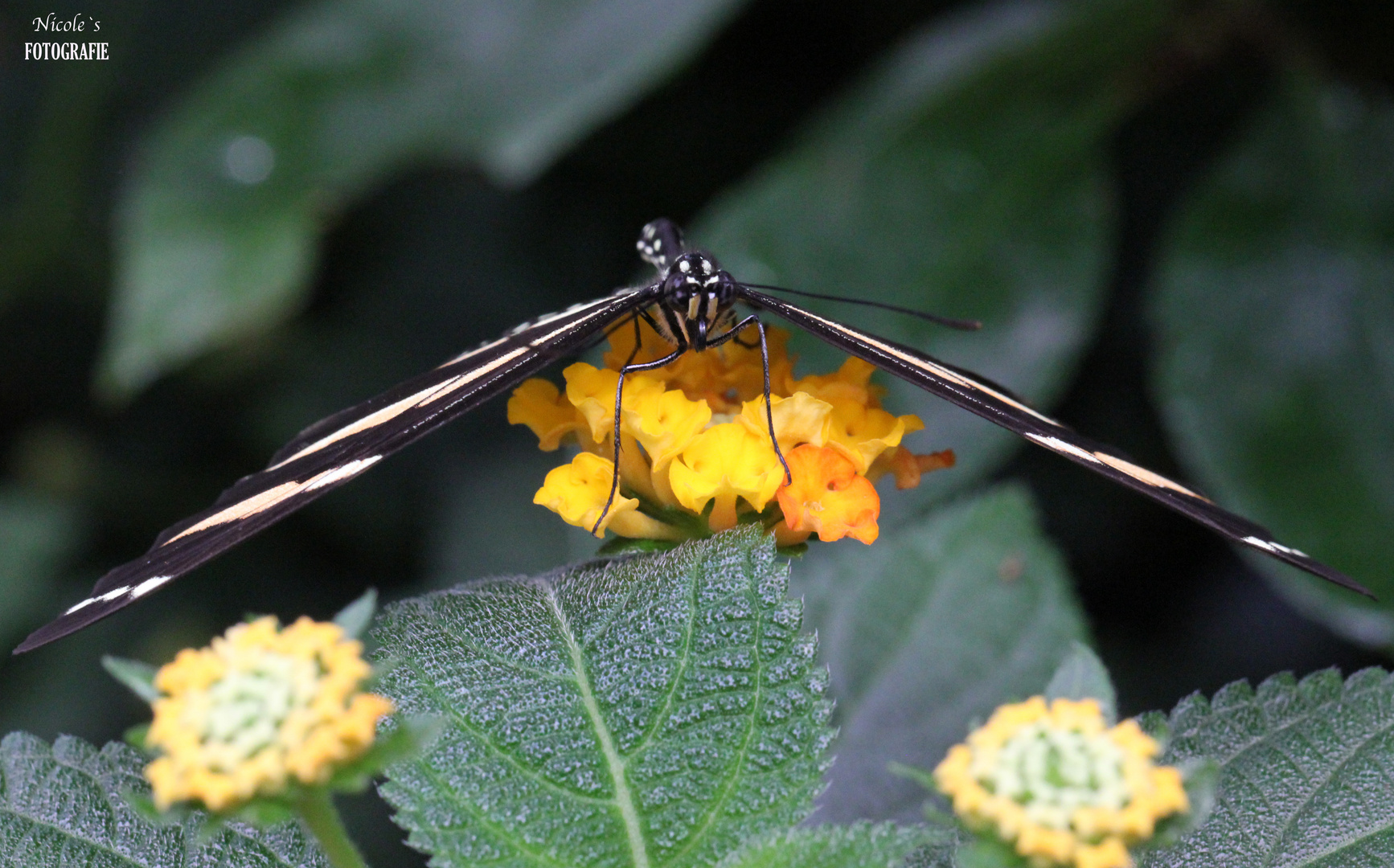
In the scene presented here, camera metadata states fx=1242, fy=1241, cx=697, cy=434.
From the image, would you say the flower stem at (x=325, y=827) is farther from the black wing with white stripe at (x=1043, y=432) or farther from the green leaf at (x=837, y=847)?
the black wing with white stripe at (x=1043, y=432)

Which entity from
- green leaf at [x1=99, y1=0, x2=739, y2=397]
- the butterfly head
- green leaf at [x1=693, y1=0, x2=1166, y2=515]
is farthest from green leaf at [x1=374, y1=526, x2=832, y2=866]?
green leaf at [x1=99, y1=0, x2=739, y2=397]

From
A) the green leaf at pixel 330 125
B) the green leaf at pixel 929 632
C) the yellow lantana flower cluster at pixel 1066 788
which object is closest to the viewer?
the yellow lantana flower cluster at pixel 1066 788

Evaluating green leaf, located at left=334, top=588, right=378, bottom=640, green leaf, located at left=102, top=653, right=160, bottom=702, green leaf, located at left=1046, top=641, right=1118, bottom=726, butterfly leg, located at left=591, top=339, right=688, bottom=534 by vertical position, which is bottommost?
green leaf, located at left=1046, top=641, right=1118, bottom=726

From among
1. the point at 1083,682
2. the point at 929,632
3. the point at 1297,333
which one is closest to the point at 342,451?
the point at 1083,682

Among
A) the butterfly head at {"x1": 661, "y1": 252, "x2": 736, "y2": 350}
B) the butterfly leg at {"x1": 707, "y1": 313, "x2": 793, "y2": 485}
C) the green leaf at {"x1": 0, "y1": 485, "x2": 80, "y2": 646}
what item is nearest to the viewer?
the butterfly leg at {"x1": 707, "y1": 313, "x2": 793, "y2": 485}

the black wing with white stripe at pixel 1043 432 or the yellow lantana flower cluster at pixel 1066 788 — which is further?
the black wing with white stripe at pixel 1043 432

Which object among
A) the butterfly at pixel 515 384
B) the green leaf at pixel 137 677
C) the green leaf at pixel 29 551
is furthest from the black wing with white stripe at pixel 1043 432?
the green leaf at pixel 29 551

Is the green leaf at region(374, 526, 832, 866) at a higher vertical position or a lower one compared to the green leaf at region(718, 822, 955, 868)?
higher

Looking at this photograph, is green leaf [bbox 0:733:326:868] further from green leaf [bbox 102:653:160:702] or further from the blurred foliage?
the blurred foliage
